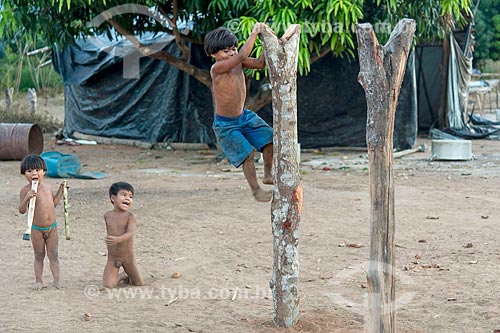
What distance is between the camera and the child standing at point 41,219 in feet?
18.7

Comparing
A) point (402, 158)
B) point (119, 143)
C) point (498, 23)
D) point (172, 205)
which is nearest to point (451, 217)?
point (172, 205)

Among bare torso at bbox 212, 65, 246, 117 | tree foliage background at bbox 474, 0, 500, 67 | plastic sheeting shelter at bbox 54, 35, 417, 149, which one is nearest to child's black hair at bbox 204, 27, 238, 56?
bare torso at bbox 212, 65, 246, 117

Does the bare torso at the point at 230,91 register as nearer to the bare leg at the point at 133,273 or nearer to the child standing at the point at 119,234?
the child standing at the point at 119,234

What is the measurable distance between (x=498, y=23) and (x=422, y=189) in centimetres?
1999

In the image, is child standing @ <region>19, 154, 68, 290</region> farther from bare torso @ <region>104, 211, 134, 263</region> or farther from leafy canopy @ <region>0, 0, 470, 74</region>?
leafy canopy @ <region>0, 0, 470, 74</region>

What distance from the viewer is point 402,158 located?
543 inches

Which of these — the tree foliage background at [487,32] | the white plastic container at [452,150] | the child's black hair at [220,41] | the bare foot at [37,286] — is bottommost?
the bare foot at [37,286]

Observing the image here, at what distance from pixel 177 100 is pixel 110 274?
10.0 metres

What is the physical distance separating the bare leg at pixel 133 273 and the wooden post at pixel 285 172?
1437 mm

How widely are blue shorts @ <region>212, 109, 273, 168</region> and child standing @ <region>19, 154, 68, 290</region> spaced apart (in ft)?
4.29

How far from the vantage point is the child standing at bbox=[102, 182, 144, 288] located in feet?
19.0

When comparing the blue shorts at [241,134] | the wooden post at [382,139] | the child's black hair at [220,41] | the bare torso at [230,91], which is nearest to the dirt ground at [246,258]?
the wooden post at [382,139]

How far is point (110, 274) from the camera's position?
587cm

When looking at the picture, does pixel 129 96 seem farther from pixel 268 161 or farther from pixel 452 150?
pixel 268 161
